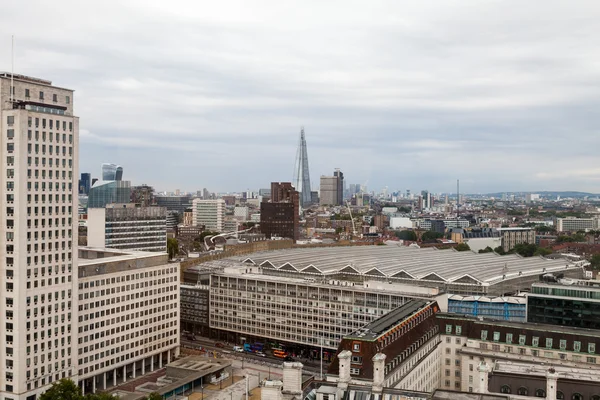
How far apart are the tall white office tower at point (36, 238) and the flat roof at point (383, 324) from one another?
40.7 m

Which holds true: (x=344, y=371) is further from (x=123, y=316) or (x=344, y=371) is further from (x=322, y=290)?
Answer: (x=322, y=290)

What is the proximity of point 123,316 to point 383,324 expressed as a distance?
4430 centimetres

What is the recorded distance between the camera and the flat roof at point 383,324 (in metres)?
64.0

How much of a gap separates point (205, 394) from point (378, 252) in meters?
105

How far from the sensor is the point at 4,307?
77.0 m

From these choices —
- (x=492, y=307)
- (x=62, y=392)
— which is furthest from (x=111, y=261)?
(x=492, y=307)

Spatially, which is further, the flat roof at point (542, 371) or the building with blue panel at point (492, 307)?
the building with blue panel at point (492, 307)

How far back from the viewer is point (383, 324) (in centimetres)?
6938

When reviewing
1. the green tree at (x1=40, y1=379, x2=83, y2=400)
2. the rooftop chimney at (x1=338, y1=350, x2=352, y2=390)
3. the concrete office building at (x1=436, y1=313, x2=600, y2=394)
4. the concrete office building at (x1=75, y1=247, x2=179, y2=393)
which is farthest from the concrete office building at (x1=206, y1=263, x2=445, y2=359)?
the rooftop chimney at (x1=338, y1=350, x2=352, y2=390)

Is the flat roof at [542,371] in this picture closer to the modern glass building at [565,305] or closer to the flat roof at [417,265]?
the modern glass building at [565,305]

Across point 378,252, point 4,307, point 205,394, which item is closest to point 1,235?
point 4,307

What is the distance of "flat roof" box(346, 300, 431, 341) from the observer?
210 ft

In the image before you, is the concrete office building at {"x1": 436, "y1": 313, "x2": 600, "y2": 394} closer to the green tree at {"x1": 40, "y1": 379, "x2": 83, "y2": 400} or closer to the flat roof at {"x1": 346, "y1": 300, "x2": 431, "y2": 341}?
the flat roof at {"x1": 346, "y1": 300, "x2": 431, "y2": 341}

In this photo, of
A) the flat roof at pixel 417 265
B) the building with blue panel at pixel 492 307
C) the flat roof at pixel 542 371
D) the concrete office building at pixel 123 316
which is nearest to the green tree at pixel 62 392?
the concrete office building at pixel 123 316
